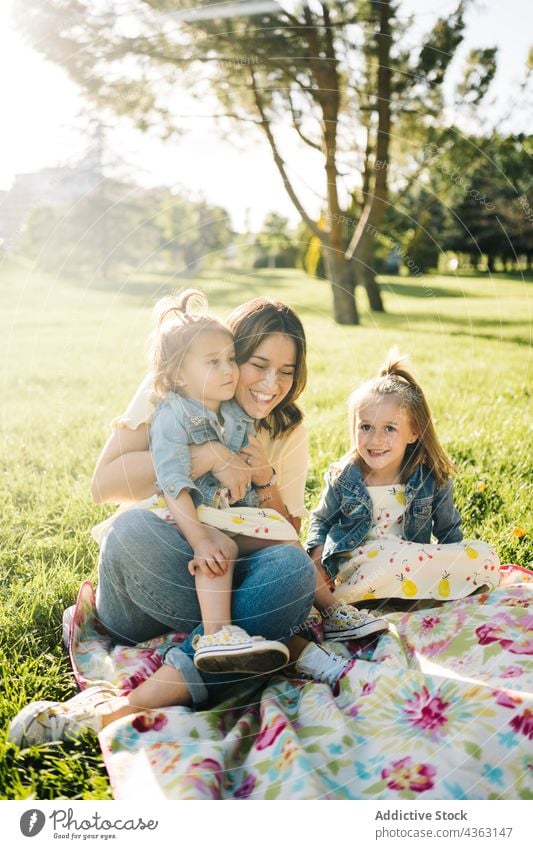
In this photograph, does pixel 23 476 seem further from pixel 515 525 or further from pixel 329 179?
pixel 515 525

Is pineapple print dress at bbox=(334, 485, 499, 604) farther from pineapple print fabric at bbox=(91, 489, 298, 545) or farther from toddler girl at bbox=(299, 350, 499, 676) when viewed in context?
pineapple print fabric at bbox=(91, 489, 298, 545)

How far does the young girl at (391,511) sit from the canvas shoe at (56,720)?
73cm

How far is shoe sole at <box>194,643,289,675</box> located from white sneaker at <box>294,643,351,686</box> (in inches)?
5.3

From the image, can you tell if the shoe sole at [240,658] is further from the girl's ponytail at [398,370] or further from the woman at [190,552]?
the girl's ponytail at [398,370]

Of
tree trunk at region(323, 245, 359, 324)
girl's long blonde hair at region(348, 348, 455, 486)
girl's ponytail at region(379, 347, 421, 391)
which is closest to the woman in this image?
girl's long blonde hair at region(348, 348, 455, 486)

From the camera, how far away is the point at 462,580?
88.7 inches

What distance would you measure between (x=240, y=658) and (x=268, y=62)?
7.35 ft

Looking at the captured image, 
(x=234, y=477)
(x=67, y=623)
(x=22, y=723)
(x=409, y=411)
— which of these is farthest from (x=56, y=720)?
(x=409, y=411)

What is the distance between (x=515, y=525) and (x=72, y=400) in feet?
8.90

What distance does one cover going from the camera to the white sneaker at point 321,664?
6.25 ft

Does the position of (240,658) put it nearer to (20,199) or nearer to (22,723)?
(22,723)

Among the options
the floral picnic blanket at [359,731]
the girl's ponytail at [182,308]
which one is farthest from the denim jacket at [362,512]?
the girl's ponytail at [182,308]

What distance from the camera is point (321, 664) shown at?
6.35ft
